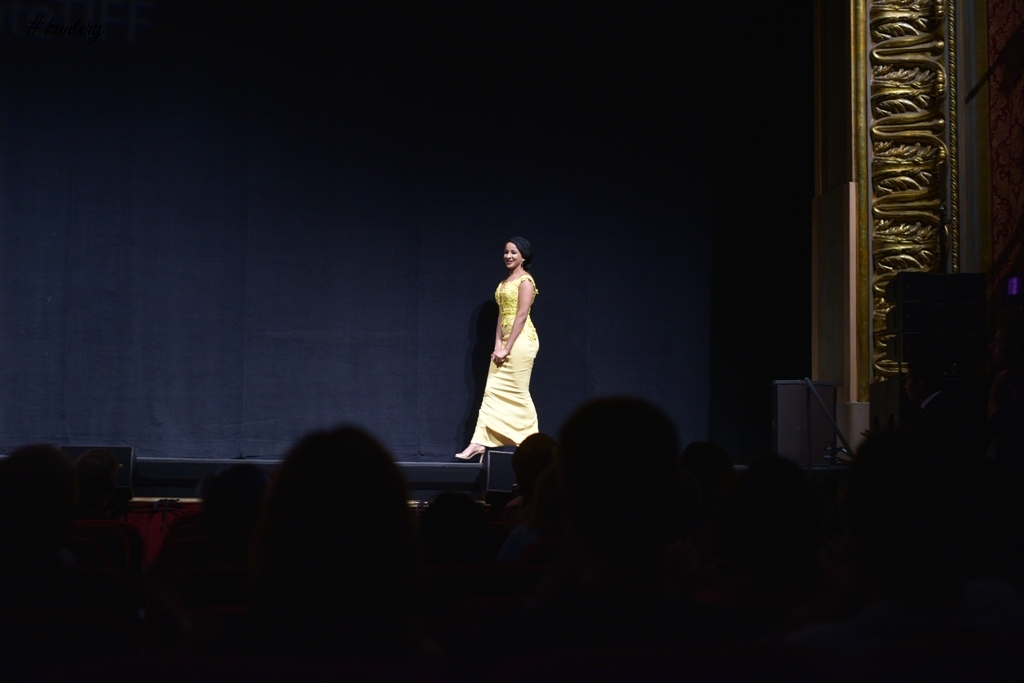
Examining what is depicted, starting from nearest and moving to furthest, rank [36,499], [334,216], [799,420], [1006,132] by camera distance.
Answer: [36,499] < [1006,132] < [799,420] < [334,216]

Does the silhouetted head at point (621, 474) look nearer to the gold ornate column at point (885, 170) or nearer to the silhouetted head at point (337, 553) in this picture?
the silhouetted head at point (337, 553)

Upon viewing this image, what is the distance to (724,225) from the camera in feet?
25.4

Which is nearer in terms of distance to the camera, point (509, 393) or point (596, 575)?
point (596, 575)

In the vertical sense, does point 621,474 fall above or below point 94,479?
above

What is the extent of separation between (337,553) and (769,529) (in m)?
0.78

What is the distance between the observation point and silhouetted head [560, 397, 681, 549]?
1.36m

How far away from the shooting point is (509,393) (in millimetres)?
7082

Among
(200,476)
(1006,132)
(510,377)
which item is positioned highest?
(1006,132)

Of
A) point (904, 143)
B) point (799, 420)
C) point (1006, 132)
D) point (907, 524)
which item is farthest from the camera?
point (904, 143)

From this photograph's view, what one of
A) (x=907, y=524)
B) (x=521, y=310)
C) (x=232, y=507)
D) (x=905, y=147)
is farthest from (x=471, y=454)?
(x=907, y=524)

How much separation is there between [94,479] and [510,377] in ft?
13.7

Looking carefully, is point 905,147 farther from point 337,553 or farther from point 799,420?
point 337,553

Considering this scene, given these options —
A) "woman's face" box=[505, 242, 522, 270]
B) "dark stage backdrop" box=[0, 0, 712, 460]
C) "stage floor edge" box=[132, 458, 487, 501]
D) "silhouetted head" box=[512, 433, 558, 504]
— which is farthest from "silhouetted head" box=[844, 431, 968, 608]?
"dark stage backdrop" box=[0, 0, 712, 460]

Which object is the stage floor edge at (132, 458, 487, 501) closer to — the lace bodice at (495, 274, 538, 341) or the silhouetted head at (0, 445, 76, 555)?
the lace bodice at (495, 274, 538, 341)
